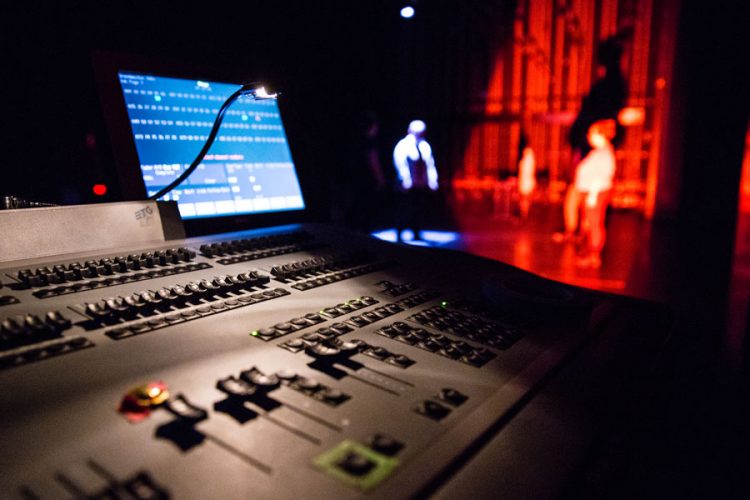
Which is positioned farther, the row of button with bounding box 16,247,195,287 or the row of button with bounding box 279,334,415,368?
the row of button with bounding box 16,247,195,287

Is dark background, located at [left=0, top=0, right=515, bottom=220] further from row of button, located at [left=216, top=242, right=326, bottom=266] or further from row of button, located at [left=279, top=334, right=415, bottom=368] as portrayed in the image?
row of button, located at [left=279, top=334, right=415, bottom=368]

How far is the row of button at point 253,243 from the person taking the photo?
961 mm

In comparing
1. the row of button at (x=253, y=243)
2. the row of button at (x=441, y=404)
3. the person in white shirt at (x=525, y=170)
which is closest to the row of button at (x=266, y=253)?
the row of button at (x=253, y=243)

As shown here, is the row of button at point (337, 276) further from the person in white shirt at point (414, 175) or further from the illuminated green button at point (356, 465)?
the person in white shirt at point (414, 175)

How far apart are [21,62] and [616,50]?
4.49 meters

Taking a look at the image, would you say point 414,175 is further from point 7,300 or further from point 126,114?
point 7,300

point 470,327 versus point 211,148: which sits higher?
point 211,148

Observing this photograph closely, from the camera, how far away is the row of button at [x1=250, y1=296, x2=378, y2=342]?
655mm

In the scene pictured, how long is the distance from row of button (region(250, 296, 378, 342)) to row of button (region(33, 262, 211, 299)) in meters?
0.25

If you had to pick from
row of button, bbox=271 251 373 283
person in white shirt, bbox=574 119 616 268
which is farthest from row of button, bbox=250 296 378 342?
person in white shirt, bbox=574 119 616 268

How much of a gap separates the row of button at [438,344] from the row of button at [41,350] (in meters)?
0.38

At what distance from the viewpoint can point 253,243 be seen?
3.42 ft

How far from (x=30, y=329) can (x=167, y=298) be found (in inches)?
6.7

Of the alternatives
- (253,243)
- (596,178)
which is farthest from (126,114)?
(596,178)
